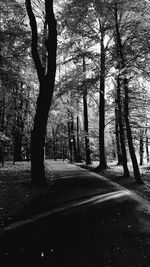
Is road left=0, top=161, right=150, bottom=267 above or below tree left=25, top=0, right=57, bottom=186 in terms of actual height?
below

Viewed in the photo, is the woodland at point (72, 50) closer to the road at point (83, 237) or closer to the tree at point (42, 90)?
the tree at point (42, 90)

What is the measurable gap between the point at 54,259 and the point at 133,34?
13.3 m

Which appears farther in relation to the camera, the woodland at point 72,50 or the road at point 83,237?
the woodland at point 72,50

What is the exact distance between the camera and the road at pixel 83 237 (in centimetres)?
478

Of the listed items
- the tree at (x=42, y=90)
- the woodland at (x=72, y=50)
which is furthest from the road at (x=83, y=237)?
the woodland at (x=72, y=50)

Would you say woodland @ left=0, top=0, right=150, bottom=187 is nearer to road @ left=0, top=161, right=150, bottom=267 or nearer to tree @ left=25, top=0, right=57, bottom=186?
tree @ left=25, top=0, right=57, bottom=186

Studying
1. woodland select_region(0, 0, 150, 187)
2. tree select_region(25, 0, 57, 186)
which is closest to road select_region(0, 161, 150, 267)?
tree select_region(25, 0, 57, 186)

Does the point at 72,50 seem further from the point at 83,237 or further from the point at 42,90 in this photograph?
the point at 83,237

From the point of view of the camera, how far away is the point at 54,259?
4.78 m

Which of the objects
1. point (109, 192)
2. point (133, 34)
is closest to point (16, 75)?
point (133, 34)

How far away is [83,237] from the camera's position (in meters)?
5.84

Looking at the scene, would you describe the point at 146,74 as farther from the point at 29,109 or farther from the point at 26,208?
the point at 29,109

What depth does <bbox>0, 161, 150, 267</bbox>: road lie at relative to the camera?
15.7 ft

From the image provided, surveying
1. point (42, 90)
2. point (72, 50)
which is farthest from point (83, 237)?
point (72, 50)
